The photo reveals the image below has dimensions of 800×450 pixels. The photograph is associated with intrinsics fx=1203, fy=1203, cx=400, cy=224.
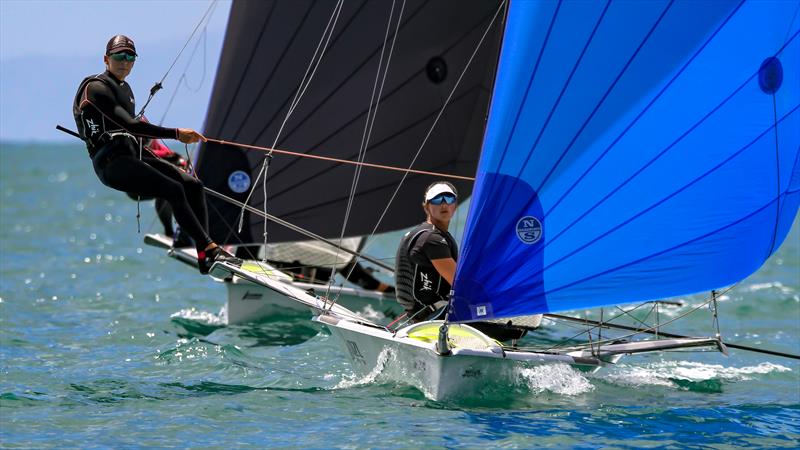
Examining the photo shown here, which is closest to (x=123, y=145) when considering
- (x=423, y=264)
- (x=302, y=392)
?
(x=302, y=392)

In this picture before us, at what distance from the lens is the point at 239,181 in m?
11.3

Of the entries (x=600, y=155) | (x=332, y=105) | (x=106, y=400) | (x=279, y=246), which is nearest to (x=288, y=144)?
(x=332, y=105)

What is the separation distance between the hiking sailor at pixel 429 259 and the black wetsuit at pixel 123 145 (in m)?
1.44

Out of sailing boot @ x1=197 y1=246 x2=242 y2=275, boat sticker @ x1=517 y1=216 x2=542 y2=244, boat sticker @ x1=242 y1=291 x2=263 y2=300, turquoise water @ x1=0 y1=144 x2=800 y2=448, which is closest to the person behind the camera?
turquoise water @ x1=0 y1=144 x2=800 y2=448

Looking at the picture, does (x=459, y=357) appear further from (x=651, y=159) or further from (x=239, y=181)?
(x=239, y=181)

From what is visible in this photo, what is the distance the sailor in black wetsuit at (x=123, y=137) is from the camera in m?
7.83

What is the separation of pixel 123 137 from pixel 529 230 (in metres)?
2.76

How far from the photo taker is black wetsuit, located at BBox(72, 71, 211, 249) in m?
7.84

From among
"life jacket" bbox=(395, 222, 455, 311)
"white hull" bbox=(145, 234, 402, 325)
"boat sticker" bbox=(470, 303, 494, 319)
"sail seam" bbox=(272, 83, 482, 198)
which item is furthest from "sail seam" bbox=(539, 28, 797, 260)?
"sail seam" bbox=(272, 83, 482, 198)

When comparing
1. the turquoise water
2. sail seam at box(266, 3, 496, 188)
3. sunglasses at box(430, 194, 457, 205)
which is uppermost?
sail seam at box(266, 3, 496, 188)

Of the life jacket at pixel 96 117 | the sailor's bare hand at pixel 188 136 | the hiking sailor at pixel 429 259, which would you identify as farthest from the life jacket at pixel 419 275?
the life jacket at pixel 96 117

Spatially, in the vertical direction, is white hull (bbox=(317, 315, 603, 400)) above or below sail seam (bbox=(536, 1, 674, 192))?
below

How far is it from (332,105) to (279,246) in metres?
1.80

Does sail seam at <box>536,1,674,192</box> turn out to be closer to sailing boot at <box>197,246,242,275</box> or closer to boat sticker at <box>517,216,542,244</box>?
boat sticker at <box>517,216,542,244</box>
